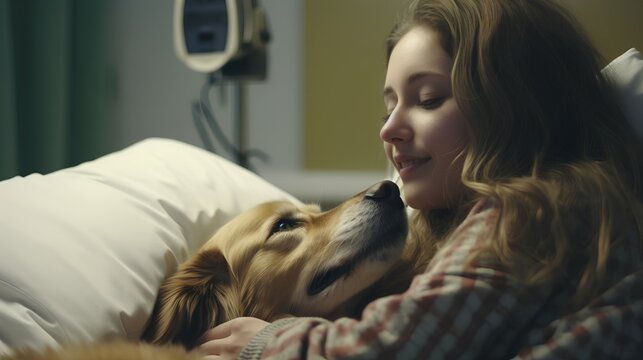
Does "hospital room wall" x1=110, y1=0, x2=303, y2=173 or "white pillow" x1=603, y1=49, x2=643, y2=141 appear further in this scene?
"hospital room wall" x1=110, y1=0, x2=303, y2=173

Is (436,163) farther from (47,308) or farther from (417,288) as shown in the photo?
(47,308)

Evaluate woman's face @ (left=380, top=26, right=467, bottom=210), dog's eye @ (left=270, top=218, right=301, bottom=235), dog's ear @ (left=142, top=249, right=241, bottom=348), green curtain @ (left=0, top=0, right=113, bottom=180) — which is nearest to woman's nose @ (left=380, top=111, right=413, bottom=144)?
woman's face @ (left=380, top=26, right=467, bottom=210)

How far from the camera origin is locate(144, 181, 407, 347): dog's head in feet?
3.62

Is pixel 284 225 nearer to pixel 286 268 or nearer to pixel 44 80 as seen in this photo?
pixel 286 268

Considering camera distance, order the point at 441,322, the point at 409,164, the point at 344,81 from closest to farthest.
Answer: the point at 441,322, the point at 409,164, the point at 344,81

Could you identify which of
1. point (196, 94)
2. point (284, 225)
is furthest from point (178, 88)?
point (284, 225)

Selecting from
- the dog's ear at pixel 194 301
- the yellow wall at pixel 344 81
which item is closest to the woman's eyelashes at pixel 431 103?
the dog's ear at pixel 194 301

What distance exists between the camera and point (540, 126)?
1037 mm

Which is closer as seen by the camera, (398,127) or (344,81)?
(398,127)

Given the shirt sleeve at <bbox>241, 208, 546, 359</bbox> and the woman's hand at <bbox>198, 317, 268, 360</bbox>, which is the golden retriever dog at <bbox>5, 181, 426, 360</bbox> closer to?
the woman's hand at <bbox>198, 317, 268, 360</bbox>

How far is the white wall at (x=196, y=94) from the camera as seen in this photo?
2799 millimetres

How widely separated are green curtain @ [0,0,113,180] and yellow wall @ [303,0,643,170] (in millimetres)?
965

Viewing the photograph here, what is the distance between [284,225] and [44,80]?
1734 millimetres

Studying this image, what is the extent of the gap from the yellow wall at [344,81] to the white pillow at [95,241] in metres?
1.41
